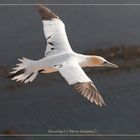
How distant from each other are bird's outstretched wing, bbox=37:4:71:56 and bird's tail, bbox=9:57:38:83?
3.2 inches

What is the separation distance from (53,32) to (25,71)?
0.19 metres

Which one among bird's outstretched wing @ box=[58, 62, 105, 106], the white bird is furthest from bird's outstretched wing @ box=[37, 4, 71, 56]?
bird's outstretched wing @ box=[58, 62, 105, 106]

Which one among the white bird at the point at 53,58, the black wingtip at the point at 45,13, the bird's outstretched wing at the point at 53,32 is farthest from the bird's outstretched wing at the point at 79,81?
the black wingtip at the point at 45,13

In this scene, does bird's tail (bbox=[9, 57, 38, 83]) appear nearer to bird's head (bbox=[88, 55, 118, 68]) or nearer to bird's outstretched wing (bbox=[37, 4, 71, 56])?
bird's outstretched wing (bbox=[37, 4, 71, 56])

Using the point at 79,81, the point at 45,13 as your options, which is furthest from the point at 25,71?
the point at 79,81

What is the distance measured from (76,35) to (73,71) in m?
0.36

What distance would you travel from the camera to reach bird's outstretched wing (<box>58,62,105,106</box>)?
2.22 m

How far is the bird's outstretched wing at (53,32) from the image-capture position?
2564 millimetres

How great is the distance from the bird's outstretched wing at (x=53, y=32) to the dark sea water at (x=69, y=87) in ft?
0.10

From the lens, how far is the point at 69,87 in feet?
8.51

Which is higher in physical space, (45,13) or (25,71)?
(45,13)

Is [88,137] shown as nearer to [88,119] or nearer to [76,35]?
[88,119]

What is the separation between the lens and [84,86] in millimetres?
2217

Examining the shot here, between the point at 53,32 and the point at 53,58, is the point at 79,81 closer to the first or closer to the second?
the point at 53,58
